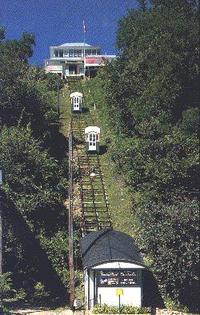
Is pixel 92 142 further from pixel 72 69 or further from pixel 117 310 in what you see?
pixel 72 69

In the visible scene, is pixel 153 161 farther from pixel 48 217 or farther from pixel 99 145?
pixel 99 145

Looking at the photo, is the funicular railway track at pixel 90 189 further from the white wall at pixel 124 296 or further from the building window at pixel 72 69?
the building window at pixel 72 69

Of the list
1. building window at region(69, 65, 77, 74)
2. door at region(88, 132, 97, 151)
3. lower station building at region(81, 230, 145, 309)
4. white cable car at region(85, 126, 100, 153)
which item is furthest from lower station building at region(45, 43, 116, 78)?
lower station building at region(81, 230, 145, 309)

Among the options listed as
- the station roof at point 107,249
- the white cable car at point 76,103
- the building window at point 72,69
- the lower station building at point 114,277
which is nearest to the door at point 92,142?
the white cable car at point 76,103

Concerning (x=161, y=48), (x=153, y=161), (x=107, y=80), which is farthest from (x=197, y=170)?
(x=107, y=80)

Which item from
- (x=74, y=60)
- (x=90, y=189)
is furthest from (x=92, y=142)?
(x=74, y=60)

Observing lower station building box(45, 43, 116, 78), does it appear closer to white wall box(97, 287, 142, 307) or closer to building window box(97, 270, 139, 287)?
building window box(97, 270, 139, 287)
